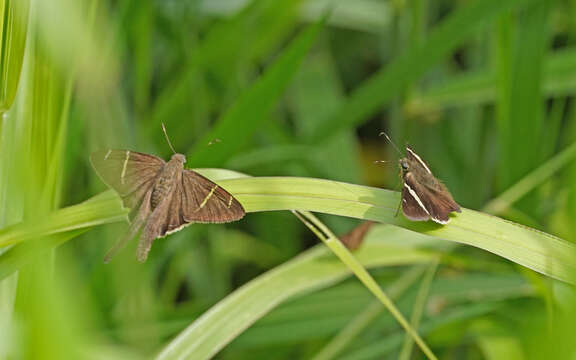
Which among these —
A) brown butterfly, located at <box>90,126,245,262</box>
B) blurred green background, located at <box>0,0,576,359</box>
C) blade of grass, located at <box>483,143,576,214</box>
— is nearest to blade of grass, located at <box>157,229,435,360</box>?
blurred green background, located at <box>0,0,576,359</box>

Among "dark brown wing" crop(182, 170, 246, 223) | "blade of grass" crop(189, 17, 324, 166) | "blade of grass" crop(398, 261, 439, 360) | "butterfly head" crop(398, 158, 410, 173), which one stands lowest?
"blade of grass" crop(398, 261, 439, 360)

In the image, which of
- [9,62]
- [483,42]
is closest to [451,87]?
[483,42]

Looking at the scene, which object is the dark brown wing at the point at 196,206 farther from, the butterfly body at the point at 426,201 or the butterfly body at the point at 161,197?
the butterfly body at the point at 426,201

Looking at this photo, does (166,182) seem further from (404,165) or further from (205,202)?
(404,165)

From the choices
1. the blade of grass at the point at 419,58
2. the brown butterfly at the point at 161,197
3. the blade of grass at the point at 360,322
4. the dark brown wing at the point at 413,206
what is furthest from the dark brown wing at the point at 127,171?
the blade of grass at the point at 419,58

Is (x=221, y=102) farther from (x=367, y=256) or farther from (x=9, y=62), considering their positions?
(x=9, y=62)

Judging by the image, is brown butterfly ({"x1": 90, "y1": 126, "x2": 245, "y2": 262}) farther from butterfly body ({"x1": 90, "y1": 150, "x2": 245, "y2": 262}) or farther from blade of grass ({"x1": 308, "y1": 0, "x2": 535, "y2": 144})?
blade of grass ({"x1": 308, "y1": 0, "x2": 535, "y2": 144})
